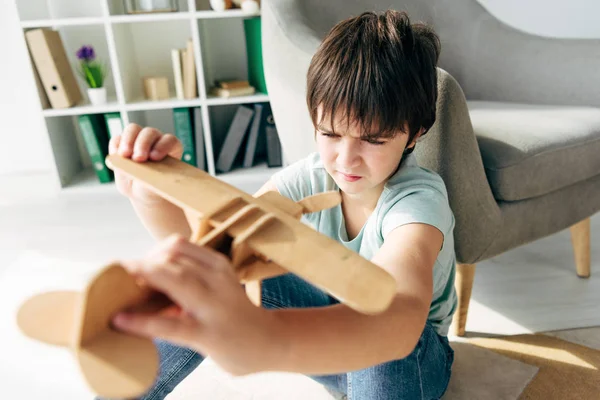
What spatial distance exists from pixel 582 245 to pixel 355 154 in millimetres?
880

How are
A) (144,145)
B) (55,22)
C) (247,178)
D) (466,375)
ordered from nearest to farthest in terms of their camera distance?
(144,145) → (466,375) → (55,22) → (247,178)

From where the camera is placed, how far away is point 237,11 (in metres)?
1.81

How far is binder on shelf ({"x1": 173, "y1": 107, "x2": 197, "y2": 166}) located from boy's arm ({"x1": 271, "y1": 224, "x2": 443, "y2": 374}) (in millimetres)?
1564

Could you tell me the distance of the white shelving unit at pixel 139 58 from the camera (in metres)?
1.82

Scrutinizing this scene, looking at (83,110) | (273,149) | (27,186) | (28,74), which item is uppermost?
(28,74)

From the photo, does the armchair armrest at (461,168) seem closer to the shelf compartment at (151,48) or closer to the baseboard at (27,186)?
the shelf compartment at (151,48)

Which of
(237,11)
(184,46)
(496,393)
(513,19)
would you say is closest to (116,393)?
(496,393)

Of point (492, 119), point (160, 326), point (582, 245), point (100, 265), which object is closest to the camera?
point (160, 326)

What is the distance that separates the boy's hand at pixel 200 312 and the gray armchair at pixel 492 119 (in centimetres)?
63

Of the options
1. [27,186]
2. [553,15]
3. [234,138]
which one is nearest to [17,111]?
[27,186]

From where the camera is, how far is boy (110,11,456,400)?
1.03ft

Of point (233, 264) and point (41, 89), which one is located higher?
point (233, 264)

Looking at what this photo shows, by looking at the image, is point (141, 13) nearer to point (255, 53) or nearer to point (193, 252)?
point (255, 53)

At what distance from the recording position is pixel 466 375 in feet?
3.17
